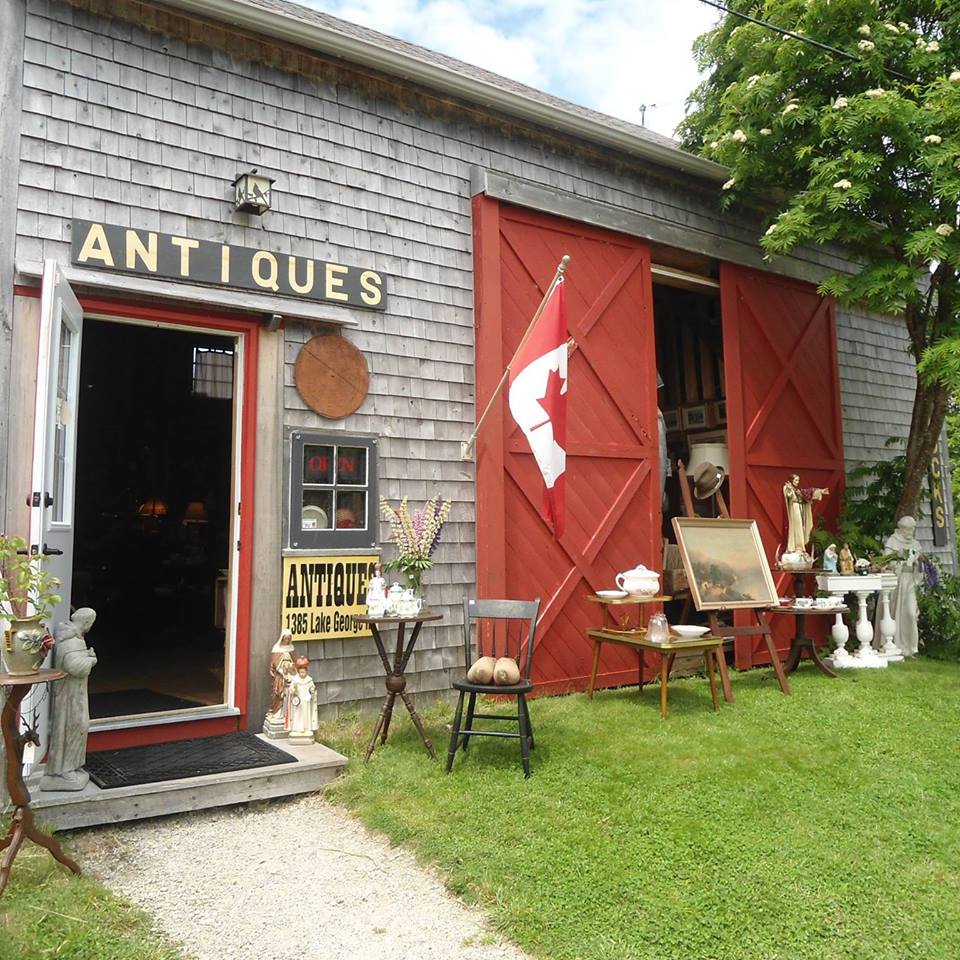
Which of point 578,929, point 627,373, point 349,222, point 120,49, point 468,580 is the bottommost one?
point 578,929

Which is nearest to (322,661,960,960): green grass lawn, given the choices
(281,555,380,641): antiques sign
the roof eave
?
(281,555,380,641): antiques sign

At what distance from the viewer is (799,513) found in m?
7.45

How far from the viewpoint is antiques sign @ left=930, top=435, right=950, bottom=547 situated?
982 centimetres

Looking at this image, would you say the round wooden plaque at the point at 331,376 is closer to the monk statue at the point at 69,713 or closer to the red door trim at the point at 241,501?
the red door trim at the point at 241,501

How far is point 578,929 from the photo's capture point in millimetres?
2717

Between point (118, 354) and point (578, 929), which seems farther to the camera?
point (118, 354)

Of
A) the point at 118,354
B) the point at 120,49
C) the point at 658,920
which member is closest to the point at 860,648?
the point at 658,920

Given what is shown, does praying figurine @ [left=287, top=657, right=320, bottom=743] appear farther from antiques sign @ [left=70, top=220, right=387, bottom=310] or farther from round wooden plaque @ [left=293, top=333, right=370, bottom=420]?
antiques sign @ [left=70, top=220, right=387, bottom=310]

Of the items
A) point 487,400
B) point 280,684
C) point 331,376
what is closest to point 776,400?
point 487,400

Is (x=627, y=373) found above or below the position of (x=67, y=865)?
above

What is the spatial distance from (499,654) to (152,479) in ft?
22.3

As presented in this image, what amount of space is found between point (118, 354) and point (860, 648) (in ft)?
30.0

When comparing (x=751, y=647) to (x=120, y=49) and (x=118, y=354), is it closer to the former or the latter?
(x=120, y=49)

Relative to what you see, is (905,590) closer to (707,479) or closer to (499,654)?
(707,479)
